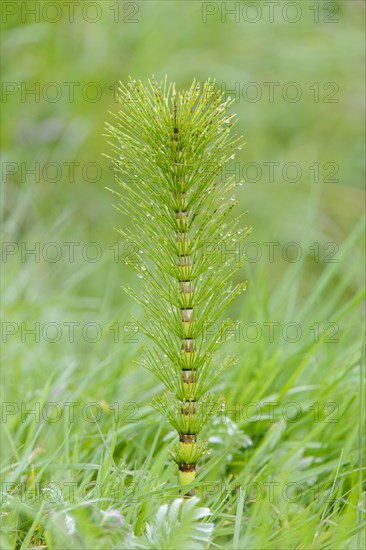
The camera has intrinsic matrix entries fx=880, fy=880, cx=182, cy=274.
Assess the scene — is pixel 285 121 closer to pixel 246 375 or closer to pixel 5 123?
pixel 5 123

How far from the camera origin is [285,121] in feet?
18.6

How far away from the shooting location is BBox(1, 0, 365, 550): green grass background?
2.08 m

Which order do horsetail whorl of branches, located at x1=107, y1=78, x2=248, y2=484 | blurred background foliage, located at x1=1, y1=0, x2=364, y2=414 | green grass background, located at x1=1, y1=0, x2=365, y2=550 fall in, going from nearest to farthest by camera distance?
horsetail whorl of branches, located at x1=107, y1=78, x2=248, y2=484 → green grass background, located at x1=1, y1=0, x2=365, y2=550 → blurred background foliage, located at x1=1, y1=0, x2=364, y2=414

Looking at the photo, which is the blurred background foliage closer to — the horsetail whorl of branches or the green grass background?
the green grass background

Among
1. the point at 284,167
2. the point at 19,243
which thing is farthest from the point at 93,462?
the point at 284,167

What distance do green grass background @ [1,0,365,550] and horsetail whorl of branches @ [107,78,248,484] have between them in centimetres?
21

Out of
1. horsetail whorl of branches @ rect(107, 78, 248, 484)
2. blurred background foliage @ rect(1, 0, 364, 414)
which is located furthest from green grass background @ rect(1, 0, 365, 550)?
horsetail whorl of branches @ rect(107, 78, 248, 484)

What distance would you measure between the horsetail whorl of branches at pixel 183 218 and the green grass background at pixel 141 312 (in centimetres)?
21

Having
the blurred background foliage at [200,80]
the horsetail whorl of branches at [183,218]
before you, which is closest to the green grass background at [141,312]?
the blurred background foliage at [200,80]

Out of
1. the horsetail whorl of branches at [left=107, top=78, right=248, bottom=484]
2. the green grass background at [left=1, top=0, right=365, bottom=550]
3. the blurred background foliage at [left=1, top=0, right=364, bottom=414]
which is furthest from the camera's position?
the blurred background foliage at [left=1, top=0, right=364, bottom=414]

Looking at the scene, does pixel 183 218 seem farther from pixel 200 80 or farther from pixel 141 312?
pixel 200 80

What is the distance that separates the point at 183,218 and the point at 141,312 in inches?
68.2

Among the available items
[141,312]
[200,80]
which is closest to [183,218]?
[141,312]

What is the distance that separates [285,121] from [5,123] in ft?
5.89
